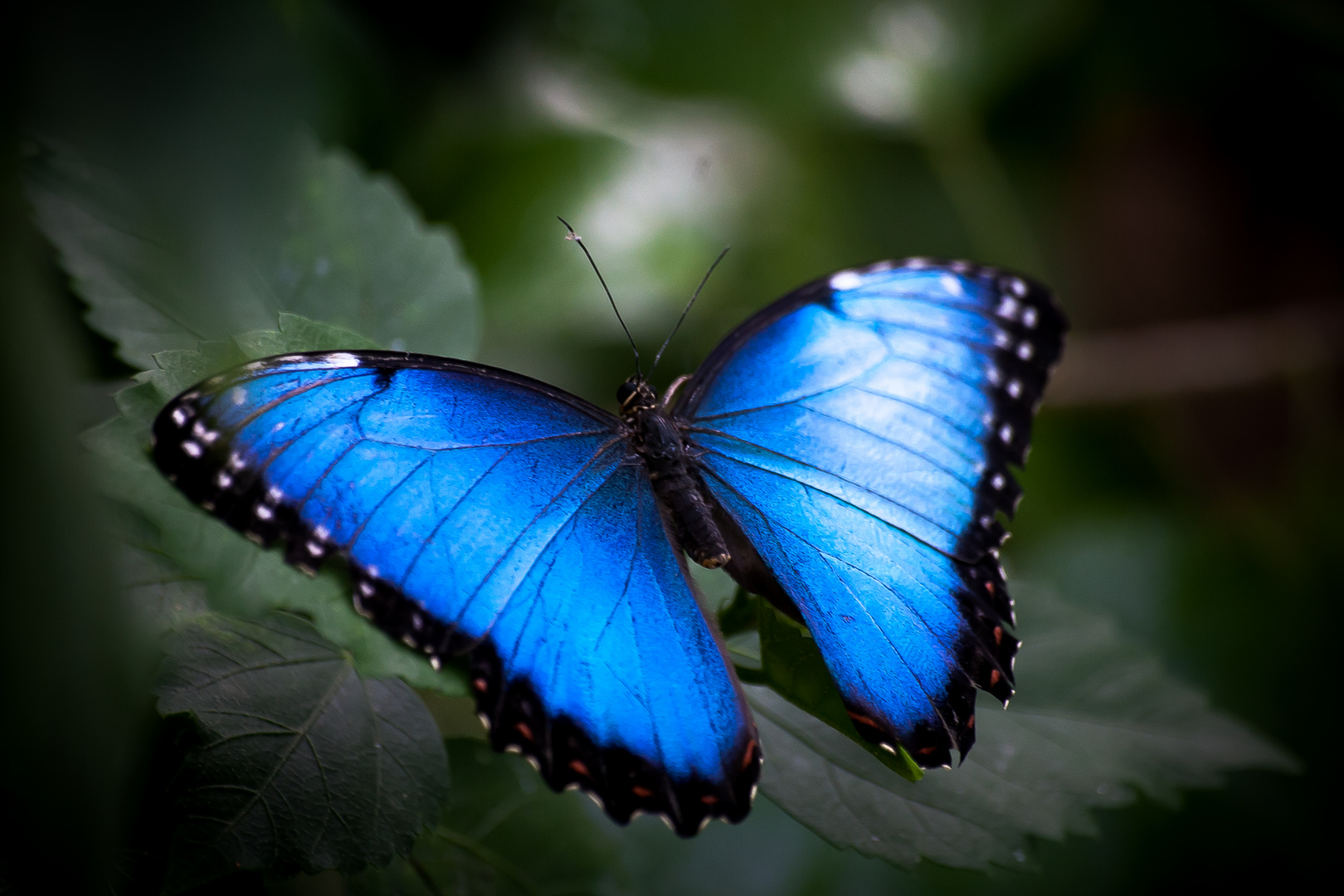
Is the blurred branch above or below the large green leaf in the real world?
above

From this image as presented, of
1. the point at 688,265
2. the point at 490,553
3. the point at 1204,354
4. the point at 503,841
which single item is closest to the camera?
the point at 490,553

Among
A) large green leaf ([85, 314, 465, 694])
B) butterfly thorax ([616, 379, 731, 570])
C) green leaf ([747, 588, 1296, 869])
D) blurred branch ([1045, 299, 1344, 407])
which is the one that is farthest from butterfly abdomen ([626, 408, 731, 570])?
blurred branch ([1045, 299, 1344, 407])

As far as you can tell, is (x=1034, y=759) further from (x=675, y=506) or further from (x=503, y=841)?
(x=503, y=841)

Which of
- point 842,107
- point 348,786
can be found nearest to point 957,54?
point 842,107

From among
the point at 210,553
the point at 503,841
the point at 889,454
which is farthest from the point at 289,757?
the point at 889,454

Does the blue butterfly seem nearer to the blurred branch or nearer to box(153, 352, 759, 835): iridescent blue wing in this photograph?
box(153, 352, 759, 835): iridescent blue wing

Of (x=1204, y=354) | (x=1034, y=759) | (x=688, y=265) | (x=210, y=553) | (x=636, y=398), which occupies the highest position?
(x=1204, y=354)
